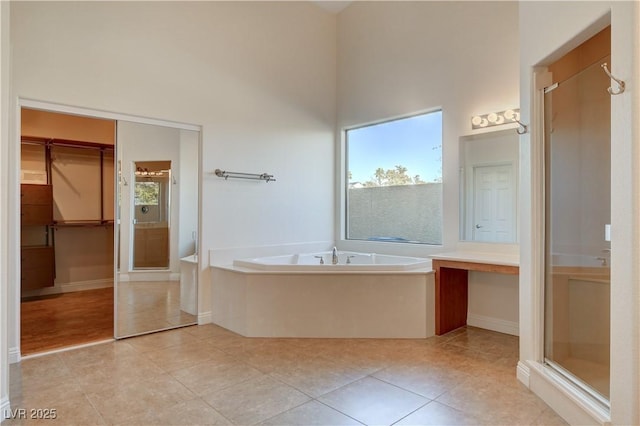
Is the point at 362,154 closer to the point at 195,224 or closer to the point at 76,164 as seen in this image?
the point at 195,224

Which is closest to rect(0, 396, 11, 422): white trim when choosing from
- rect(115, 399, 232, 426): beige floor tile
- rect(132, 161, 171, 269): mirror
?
rect(115, 399, 232, 426): beige floor tile

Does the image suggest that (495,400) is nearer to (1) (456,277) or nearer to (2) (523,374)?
(2) (523,374)

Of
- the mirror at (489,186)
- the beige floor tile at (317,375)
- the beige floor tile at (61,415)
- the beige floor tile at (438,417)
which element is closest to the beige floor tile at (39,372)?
the beige floor tile at (61,415)

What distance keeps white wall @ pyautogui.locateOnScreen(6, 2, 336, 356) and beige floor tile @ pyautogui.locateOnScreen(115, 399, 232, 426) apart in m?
1.53

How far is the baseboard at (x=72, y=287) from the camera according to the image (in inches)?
200

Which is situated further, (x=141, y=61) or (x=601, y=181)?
(x=141, y=61)

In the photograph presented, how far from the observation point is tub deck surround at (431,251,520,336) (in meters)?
3.15

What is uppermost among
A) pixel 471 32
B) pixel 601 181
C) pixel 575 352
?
pixel 471 32

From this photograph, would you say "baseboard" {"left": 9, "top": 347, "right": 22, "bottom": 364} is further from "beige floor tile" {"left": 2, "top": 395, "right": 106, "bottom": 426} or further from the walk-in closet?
the walk-in closet

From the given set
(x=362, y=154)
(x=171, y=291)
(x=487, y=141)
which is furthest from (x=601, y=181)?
(x=171, y=291)

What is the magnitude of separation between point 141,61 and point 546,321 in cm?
381

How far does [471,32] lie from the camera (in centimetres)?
380

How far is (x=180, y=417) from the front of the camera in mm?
2102

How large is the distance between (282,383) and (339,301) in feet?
3.49
